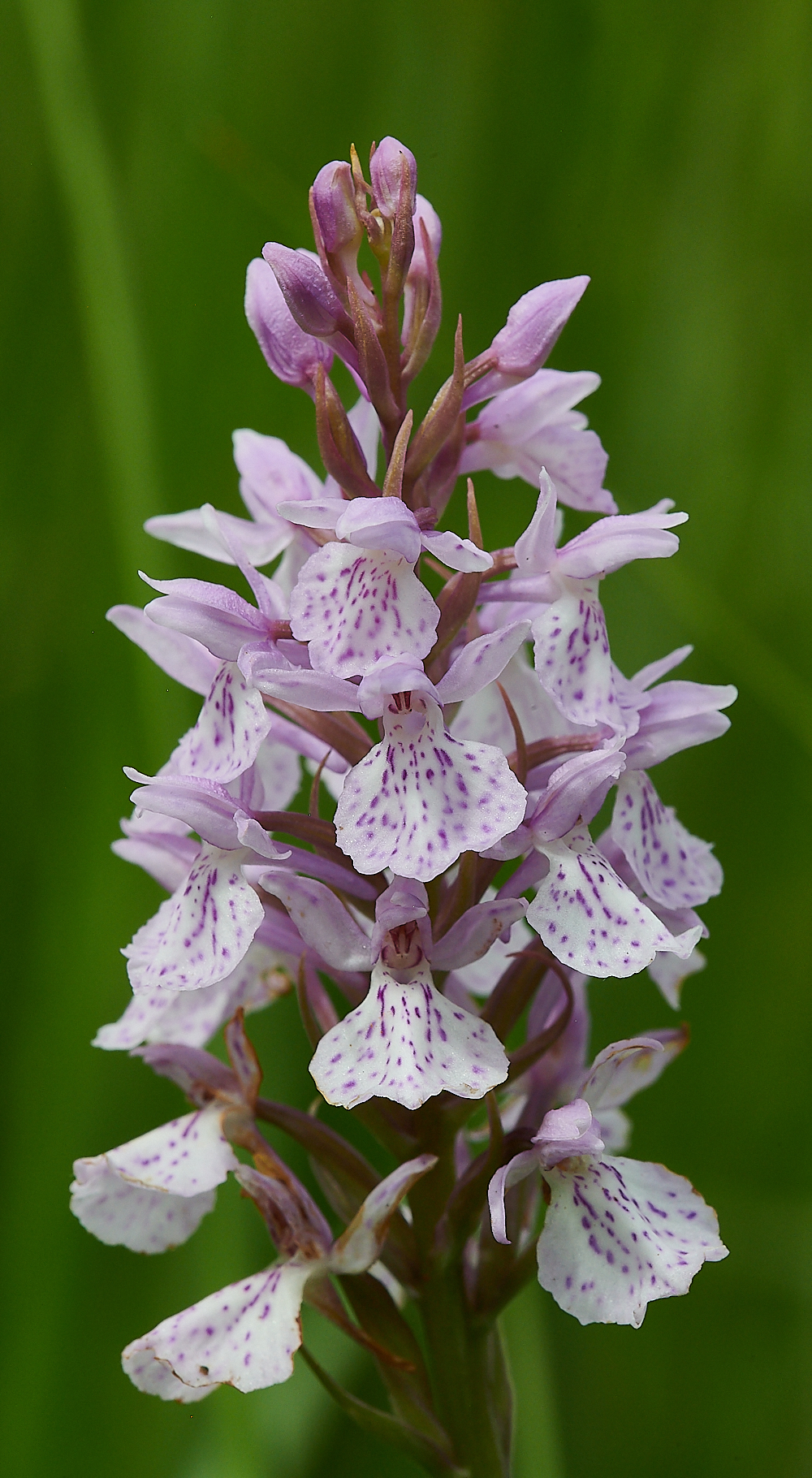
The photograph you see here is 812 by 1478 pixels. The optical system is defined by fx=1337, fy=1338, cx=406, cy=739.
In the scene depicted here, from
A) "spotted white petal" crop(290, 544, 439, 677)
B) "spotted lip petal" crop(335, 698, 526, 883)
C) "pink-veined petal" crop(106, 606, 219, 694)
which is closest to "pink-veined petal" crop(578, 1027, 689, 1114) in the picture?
"spotted lip petal" crop(335, 698, 526, 883)

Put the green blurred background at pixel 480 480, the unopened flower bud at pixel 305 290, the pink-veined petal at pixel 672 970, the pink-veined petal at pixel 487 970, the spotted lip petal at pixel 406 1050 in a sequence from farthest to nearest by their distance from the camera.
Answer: the green blurred background at pixel 480 480
the pink-veined petal at pixel 487 970
the pink-veined petal at pixel 672 970
the unopened flower bud at pixel 305 290
the spotted lip petal at pixel 406 1050

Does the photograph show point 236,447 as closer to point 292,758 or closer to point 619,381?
point 292,758

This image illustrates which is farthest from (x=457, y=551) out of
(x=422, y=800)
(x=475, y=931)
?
(x=475, y=931)

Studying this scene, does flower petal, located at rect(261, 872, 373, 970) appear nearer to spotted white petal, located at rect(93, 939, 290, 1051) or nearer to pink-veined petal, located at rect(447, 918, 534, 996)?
spotted white petal, located at rect(93, 939, 290, 1051)

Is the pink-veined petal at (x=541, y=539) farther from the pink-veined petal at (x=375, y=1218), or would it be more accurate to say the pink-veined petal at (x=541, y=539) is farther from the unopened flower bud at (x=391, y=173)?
the pink-veined petal at (x=375, y=1218)

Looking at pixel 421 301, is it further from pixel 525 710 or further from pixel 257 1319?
pixel 257 1319

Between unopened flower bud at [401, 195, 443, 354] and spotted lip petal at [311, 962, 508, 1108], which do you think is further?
unopened flower bud at [401, 195, 443, 354]

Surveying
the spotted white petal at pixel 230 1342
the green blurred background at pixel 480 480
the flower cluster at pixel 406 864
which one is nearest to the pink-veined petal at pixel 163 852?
the flower cluster at pixel 406 864
